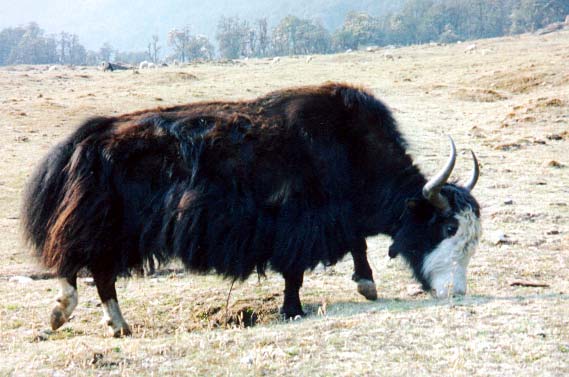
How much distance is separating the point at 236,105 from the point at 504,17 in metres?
81.3

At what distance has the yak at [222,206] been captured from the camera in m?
4.62

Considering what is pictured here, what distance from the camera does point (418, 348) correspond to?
3424 millimetres

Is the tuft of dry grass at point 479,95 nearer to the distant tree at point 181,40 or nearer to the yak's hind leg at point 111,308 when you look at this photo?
the yak's hind leg at point 111,308

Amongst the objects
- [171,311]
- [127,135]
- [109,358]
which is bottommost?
[171,311]

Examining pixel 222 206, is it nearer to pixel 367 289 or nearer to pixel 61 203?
pixel 61 203

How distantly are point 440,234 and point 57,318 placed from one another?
8.15 feet

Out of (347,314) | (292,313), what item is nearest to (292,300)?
(292,313)

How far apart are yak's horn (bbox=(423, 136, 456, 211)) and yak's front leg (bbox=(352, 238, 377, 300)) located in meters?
0.61

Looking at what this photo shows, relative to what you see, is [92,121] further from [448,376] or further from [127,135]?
[448,376]

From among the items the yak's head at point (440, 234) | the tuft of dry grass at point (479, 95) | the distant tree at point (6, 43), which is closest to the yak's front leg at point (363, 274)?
the yak's head at point (440, 234)

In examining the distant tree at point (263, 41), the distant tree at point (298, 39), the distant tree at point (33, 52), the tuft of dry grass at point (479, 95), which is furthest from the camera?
the distant tree at point (33, 52)

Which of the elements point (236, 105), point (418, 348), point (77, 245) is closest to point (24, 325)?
point (77, 245)

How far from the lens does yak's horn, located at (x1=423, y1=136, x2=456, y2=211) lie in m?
4.61

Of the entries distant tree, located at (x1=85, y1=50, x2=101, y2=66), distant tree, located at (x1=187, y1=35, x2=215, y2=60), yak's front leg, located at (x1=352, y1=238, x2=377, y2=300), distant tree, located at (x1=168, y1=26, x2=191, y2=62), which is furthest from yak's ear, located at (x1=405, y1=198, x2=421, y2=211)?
distant tree, located at (x1=85, y1=50, x2=101, y2=66)
